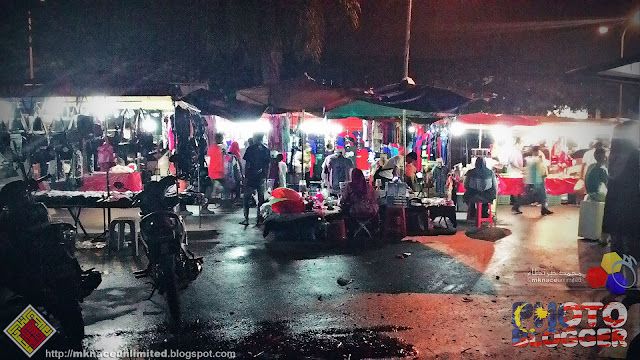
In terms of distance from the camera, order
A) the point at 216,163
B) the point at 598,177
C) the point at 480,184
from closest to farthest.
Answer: the point at 598,177
the point at 480,184
the point at 216,163

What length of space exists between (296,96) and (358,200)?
8.98 feet

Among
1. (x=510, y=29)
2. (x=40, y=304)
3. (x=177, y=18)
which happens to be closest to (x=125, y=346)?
(x=40, y=304)

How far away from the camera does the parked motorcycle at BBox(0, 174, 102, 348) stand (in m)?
4.89

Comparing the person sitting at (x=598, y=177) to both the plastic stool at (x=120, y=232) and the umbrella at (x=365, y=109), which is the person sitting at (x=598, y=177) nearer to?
the umbrella at (x=365, y=109)

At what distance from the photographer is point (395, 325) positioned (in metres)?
5.50

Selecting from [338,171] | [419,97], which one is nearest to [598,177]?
[419,97]

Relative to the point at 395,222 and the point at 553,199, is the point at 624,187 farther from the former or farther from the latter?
the point at 553,199

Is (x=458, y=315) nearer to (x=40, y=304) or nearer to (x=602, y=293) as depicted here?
(x=602, y=293)

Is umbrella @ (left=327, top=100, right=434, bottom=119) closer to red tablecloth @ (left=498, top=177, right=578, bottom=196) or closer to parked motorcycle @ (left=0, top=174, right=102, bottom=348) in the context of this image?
red tablecloth @ (left=498, top=177, right=578, bottom=196)

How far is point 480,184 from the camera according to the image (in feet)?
36.2

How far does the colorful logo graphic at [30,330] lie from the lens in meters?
4.91

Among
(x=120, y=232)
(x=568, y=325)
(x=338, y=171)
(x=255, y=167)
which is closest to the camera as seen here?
(x=568, y=325)

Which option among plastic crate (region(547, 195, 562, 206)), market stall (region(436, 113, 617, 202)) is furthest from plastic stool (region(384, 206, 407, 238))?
plastic crate (region(547, 195, 562, 206))

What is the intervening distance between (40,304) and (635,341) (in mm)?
5794
